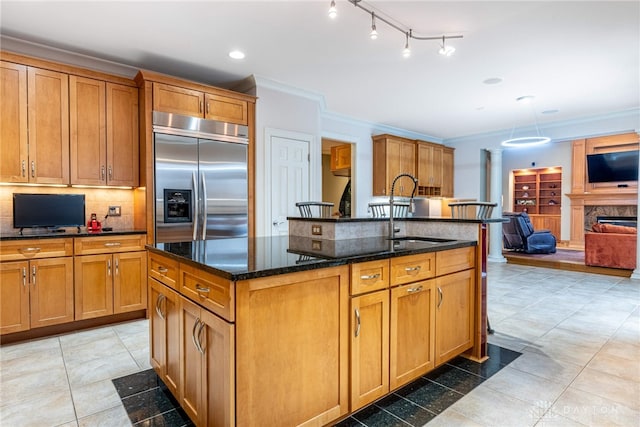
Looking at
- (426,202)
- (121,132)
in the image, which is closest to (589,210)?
(426,202)

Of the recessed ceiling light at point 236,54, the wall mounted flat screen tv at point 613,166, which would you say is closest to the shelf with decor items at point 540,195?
the wall mounted flat screen tv at point 613,166

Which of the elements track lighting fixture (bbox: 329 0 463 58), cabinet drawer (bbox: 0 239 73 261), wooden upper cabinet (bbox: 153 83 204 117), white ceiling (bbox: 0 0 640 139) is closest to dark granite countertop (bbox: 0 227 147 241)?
cabinet drawer (bbox: 0 239 73 261)

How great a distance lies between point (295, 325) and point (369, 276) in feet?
1.60

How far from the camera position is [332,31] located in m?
2.97

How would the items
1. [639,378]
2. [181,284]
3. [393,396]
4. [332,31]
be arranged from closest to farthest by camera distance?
[181,284] → [393,396] → [639,378] → [332,31]

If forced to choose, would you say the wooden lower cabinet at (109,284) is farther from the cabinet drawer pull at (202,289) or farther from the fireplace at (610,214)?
the fireplace at (610,214)

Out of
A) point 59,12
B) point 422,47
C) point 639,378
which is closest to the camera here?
point 639,378

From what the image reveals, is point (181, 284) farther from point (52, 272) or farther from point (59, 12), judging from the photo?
point (59, 12)

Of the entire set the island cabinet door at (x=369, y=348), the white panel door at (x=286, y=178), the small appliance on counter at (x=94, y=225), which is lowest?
the island cabinet door at (x=369, y=348)

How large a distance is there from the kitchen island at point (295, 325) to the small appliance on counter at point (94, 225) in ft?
6.05

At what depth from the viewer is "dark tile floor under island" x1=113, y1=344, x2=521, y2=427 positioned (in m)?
1.83

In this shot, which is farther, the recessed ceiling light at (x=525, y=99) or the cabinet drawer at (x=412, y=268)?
the recessed ceiling light at (x=525, y=99)

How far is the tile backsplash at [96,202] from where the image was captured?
321cm

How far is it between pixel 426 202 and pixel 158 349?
6.59 meters
